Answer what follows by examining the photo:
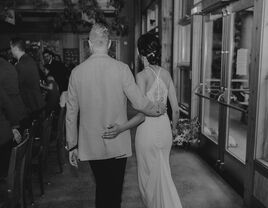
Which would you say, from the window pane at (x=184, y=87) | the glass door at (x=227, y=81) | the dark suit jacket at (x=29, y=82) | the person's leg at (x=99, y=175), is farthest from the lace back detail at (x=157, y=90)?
the window pane at (x=184, y=87)

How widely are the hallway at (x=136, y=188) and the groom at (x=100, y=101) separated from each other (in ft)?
4.41

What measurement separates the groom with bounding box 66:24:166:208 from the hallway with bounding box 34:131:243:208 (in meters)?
1.34

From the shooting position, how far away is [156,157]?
2.73 m

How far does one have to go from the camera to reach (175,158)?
4898 millimetres

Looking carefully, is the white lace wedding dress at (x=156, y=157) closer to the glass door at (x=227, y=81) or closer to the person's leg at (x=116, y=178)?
the person's leg at (x=116, y=178)

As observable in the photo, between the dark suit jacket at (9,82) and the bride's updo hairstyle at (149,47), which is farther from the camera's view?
the dark suit jacket at (9,82)

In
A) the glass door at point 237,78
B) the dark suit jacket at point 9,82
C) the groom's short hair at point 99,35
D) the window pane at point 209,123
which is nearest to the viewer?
the groom's short hair at point 99,35

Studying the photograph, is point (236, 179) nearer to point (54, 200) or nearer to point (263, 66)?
point (263, 66)

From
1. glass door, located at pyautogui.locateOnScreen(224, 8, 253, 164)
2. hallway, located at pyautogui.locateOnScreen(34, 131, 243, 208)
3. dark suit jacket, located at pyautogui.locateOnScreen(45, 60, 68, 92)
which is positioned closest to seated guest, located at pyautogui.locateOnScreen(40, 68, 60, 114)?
dark suit jacket, located at pyautogui.locateOnScreen(45, 60, 68, 92)

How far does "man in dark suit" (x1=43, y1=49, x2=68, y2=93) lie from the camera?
5.76 m

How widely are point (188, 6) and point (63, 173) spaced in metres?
3.25

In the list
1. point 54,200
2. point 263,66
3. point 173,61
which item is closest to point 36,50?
point 173,61

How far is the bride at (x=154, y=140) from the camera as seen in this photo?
8.86ft

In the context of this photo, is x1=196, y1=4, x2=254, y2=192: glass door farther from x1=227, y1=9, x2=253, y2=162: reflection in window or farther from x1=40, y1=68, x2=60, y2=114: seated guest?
x1=40, y1=68, x2=60, y2=114: seated guest
